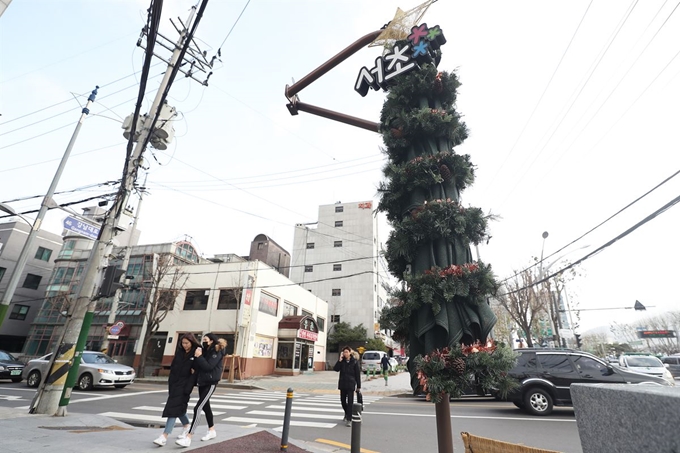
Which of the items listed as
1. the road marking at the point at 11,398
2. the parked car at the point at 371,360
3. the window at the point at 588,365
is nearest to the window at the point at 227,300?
the parked car at the point at 371,360

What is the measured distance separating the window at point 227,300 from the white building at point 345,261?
774 inches

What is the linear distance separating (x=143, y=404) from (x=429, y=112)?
40.6ft

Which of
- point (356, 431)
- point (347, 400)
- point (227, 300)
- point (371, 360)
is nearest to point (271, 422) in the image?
point (347, 400)

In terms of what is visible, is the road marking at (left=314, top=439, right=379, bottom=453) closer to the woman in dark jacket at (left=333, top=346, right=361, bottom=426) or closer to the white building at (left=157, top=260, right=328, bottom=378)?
the woman in dark jacket at (left=333, top=346, right=361, bottom=426)

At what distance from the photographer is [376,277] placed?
165 ft

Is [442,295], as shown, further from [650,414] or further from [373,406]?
[373,406]

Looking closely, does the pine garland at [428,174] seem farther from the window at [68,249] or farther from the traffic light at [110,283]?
the window at [68,249]

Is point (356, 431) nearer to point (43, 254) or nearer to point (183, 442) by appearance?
point (183, 442)

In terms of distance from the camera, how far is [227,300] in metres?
24.1

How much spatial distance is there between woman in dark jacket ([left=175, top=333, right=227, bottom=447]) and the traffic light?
4.64m

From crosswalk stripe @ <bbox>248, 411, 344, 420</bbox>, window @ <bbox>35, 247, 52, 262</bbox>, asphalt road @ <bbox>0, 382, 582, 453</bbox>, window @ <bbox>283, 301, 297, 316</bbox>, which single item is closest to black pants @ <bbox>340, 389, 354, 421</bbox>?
asphalt road @ <bbox>0, 382, 582, 453</bbox>

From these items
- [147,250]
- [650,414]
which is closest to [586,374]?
[650,414]

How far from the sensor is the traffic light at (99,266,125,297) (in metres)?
8.86

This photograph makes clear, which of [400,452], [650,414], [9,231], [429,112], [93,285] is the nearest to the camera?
[650,414]
